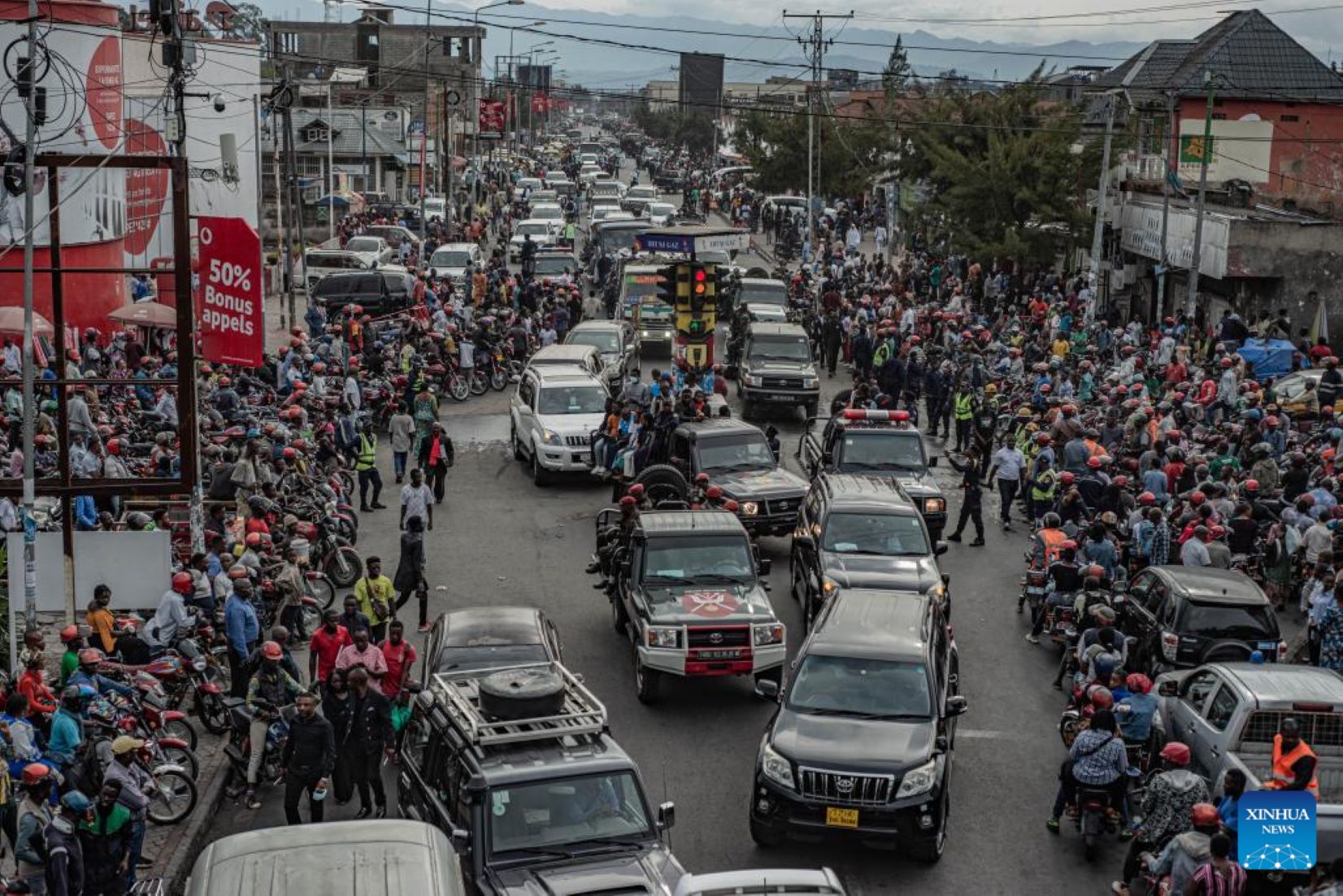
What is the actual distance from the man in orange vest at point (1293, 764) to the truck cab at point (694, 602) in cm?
561

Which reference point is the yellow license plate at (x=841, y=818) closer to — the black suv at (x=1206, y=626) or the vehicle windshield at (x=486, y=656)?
the vehicle windshield at (x=486, y=656)

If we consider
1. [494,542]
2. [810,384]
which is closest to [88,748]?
[494,542]

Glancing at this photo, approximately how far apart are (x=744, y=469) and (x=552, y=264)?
89.8ft

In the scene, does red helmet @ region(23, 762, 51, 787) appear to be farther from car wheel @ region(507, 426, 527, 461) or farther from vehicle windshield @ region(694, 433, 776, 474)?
car wheel @ region(507, 426, 527, 461)

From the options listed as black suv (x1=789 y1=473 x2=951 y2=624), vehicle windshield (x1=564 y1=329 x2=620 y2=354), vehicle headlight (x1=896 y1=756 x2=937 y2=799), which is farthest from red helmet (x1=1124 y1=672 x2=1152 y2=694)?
vehicle windshield (x1=564 y1=329 x2=620 y2=354)

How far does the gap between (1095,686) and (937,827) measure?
2.14 metres

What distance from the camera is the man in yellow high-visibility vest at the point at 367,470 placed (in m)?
25.4

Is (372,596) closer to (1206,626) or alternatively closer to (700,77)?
(1206,626)

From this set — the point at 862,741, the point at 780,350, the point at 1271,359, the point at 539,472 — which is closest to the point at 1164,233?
the point at 1271,359

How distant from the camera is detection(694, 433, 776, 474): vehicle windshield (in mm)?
23875

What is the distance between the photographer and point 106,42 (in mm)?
33062

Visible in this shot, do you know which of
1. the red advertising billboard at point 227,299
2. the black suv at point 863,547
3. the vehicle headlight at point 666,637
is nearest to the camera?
the vehicle headlight at point 666,637

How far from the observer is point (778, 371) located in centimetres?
3369

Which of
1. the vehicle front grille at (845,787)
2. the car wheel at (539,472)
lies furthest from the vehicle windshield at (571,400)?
the vehicle front grille at (845,787)
